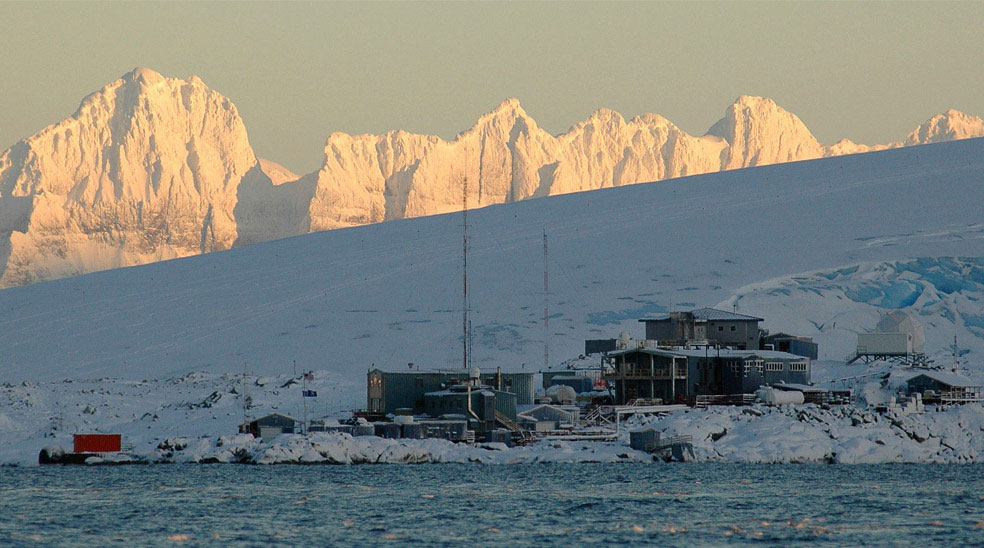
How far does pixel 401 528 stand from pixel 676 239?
72.6 meters

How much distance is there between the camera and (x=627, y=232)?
121m

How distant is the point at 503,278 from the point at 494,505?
199ft

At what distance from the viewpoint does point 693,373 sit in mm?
74375

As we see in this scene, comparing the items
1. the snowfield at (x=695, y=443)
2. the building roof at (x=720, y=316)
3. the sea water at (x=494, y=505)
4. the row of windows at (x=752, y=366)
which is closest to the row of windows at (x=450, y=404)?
the snowfield at (x=695, y=443)

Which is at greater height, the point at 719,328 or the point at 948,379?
the point at 719,328

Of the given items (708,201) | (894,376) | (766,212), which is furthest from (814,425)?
(708,201)

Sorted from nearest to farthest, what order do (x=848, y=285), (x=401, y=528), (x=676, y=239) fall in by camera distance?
1. (x=401, y=528)
2. (x=848, y=285)
3. (x=676, y=239)

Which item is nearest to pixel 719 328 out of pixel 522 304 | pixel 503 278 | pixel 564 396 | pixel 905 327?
pixel 905 327

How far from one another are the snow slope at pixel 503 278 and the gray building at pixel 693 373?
13611 mm

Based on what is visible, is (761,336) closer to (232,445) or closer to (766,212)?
(232,445)

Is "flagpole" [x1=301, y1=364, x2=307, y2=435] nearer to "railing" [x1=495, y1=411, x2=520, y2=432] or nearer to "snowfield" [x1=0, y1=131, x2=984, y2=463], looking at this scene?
"snowfield" [x1=0, y1=131, x2=984, y2=463]

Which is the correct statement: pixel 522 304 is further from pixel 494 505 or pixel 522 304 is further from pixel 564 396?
pixel 494 505

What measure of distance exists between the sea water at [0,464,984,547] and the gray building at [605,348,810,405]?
38.9 ft

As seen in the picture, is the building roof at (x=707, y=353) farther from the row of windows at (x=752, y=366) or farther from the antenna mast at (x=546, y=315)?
the antenna mast at (x=546, y=315)
